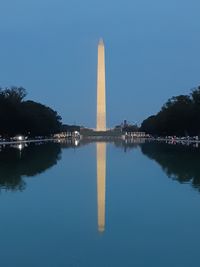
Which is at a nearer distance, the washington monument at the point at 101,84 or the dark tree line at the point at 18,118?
the dark tree line at the point at 18,118

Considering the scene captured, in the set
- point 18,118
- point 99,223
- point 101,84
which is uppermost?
point 101,84

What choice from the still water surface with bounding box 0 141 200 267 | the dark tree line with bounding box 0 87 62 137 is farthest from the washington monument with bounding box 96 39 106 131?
the still water surface with bounding box 0 141 200 267

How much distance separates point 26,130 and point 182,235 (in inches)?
3118

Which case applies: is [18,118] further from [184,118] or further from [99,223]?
[99,223]

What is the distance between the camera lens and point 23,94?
315 ft

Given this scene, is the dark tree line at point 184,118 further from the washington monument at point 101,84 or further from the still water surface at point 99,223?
the still water surface at point 99,223

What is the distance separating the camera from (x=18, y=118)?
7706 centimetres

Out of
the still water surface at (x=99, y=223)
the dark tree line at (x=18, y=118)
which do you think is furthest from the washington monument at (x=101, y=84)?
the still water surface at (x=99, y=223)

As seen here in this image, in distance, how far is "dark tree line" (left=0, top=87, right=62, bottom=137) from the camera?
71.0 metres

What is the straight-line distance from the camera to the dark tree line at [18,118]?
71.0m

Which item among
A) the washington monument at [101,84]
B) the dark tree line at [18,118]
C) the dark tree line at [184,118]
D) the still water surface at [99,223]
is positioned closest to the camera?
the still water surface at [99,223]

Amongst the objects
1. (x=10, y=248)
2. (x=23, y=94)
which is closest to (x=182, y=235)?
(x=10, y=248)

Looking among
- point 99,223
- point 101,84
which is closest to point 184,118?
point 101,84

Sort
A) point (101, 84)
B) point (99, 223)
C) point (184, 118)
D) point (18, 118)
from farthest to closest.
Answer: point (101, 84) → point (184, 118) → point (18, 118) → point (99, 223)
